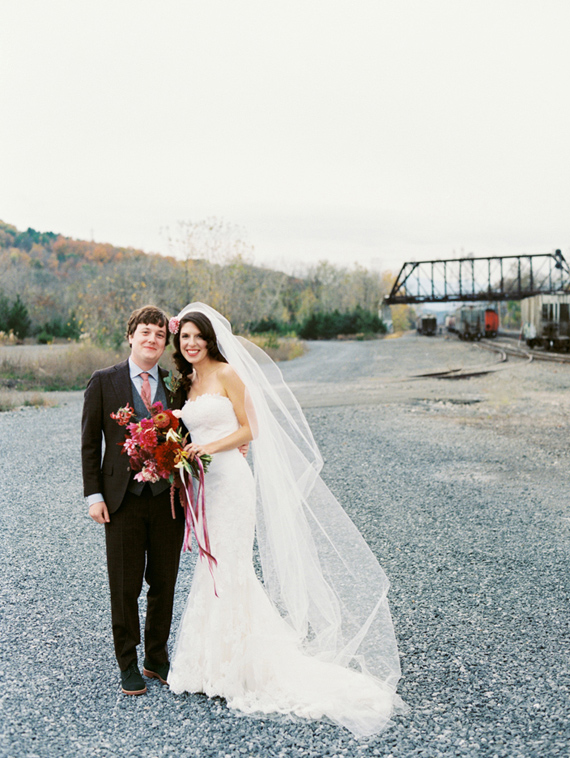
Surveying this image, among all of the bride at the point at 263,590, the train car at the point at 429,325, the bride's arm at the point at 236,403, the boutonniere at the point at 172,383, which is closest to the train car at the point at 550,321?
the bride at the point at 263,590

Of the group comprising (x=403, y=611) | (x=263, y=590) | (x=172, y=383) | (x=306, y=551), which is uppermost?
(x=172, y=383)

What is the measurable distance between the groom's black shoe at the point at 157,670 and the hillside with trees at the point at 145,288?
1980 cm

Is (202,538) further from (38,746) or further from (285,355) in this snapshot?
(285,355)

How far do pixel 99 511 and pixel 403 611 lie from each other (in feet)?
7.41

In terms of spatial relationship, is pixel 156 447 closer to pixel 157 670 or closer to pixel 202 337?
pixel 202 337

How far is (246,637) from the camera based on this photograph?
3.34 meters

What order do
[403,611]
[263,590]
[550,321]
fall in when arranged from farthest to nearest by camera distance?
[550,321]
[403,611]
[263,590]

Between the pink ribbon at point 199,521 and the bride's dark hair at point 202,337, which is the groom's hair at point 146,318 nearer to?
the bride's dark hair at point 202,337

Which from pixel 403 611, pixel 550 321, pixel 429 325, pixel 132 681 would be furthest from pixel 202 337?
pixel 429 325

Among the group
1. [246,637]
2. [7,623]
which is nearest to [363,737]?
[246,637]

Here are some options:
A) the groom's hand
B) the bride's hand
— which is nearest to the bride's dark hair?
the bride's hand

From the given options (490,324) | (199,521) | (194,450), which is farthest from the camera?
(490,324)

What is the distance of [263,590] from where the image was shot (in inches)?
139

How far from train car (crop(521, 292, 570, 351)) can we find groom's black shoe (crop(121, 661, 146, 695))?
122 feet
